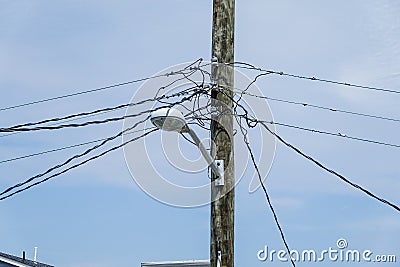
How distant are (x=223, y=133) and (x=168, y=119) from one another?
3.48 ft

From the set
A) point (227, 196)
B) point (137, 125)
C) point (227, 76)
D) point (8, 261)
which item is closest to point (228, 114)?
point (227, 76)

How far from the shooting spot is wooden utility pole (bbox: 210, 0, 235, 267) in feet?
21.1

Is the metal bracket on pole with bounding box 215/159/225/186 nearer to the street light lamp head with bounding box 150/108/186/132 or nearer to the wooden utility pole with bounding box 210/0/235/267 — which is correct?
the wooden utility pole with bounding box 210/0/235/267

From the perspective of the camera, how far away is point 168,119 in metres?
5.81

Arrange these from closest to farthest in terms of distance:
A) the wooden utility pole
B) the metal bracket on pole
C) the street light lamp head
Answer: the street light lamp head
the wooden utility pole
the metal bracket on pole

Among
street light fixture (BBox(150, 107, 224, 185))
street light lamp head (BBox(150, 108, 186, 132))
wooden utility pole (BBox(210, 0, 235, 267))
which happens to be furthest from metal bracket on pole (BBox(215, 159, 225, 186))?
street light lamp head (BBox(150, 108, 186, 132))

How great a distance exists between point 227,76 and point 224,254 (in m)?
1.68

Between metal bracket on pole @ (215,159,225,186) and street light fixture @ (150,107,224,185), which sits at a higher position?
street light fixture @ (150,107,224,185)

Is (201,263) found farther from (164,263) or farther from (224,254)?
(224,254)

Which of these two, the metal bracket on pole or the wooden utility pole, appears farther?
the metal bracket on pole

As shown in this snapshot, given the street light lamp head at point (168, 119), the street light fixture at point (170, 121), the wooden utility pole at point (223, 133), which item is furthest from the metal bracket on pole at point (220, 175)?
the street light lamp head at point (168, 119)

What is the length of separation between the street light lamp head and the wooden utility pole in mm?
884

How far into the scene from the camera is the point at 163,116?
19.0ft

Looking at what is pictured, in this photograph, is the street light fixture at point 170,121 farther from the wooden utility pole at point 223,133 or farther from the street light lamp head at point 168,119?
the wooden utility pole at point 223,133
